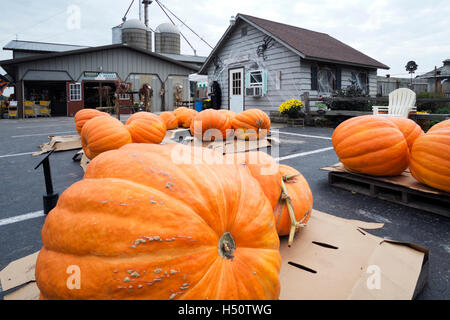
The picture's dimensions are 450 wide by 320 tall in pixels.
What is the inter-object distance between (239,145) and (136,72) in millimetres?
16727

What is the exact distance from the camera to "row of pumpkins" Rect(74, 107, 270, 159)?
3482 millimetres

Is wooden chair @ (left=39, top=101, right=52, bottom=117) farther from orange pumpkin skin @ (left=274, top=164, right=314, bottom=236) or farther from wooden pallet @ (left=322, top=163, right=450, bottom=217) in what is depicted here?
orange pumpkin skin @ (left=274, top=164, right=314, bottom=236)

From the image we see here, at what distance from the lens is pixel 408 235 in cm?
189

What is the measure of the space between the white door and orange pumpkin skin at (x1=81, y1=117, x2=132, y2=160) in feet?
31.0

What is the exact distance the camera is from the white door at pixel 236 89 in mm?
12656

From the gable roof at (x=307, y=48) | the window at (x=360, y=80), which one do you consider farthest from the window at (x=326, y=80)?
the window at (x=360, y=80)

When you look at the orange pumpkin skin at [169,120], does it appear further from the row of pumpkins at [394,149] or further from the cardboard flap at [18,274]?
the cardboard flap at [18,274]

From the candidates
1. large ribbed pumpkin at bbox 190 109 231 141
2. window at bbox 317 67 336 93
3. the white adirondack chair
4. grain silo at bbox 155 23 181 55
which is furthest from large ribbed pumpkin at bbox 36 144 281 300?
grain silo at bbox 155 23 181 55

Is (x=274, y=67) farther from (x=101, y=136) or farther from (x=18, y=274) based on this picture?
(x=18, y=274)

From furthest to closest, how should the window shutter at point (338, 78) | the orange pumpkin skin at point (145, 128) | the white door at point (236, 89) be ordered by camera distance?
the white door at point (236, 89) < the window shutter at point (338, 78) < the orange pumpkin skin at point (145, 128)

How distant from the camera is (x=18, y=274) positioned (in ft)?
4.26

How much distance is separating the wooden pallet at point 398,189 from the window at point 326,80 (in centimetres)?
866
